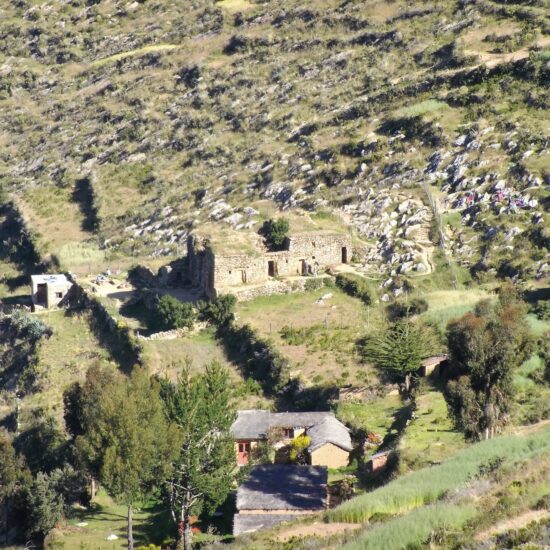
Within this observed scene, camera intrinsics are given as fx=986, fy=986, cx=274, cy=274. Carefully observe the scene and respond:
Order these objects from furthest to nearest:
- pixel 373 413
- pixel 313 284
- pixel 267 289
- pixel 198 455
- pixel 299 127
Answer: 1. pixel 299 127
2. pixel 313 284
3. pixel 267 289
4. pixel 373 413
5. pixel 198 455

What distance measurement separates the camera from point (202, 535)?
3656cm

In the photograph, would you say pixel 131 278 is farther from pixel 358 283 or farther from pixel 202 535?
pixel 202 535

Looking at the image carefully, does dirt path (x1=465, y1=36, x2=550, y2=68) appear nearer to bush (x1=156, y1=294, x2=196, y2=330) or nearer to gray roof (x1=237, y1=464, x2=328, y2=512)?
bush (x1=156, y1=294, x2=196, y2=330)

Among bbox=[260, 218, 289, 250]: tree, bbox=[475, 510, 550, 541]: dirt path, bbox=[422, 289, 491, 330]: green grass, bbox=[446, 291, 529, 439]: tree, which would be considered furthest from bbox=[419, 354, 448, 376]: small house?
bbox=[475, 510, 550, 541]: dirt path

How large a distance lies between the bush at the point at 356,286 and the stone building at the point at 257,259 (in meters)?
1.96

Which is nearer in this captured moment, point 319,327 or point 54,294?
point 319,327

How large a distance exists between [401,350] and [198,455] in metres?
11.7

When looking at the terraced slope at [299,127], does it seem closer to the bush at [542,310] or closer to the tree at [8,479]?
the bush at [542,310]

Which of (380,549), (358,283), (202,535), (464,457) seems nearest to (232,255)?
(358,283)

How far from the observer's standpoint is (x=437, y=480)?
27.2 metres

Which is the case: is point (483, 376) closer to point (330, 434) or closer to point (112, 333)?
point (330, 434)

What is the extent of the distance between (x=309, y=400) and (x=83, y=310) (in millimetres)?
19918

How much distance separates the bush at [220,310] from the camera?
52.9 m

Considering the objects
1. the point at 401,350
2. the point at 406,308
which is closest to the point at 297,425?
the point at 401,350
